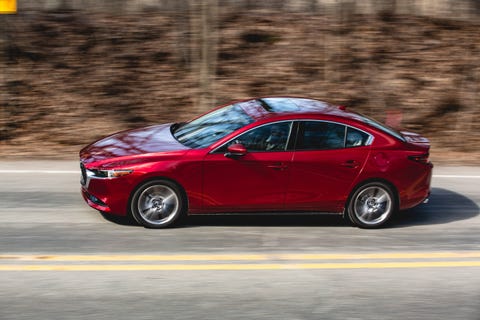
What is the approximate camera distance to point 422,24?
1888 centimetres

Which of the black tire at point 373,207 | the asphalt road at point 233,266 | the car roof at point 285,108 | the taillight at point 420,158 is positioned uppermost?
the car roof at point 285,108

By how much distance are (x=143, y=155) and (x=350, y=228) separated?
276cm

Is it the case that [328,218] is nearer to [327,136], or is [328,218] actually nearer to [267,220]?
[267,220]

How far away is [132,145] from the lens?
8.91 meters

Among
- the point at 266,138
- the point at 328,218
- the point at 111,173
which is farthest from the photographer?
the point at 328,218

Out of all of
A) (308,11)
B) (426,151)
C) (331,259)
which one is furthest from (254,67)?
(331,259)

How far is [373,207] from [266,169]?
1499 mm

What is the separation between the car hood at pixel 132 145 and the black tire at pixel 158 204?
44 cm

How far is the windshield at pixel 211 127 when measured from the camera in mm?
8812

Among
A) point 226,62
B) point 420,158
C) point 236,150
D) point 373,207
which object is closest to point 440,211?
point 420,158

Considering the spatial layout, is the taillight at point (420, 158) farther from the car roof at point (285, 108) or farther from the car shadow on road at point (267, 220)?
the car shadow on road at point (267, 220)

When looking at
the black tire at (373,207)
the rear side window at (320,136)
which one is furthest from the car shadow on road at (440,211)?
the rear side window at (320,136)

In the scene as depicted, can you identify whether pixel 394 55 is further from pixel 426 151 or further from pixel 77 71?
pixel 426 151

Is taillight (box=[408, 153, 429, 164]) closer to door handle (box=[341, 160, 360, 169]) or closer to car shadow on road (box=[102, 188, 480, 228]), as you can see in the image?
door handle (box=[341, 160, 360, 169])
